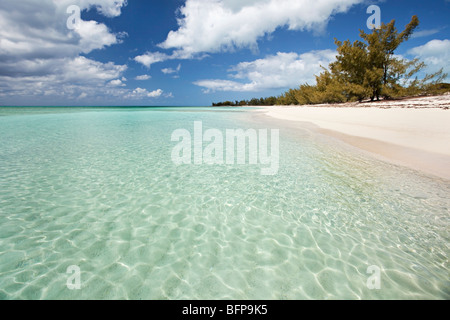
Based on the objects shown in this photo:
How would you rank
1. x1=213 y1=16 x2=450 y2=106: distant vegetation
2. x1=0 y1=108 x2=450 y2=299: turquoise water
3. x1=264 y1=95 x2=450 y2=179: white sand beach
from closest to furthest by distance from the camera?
x1=0 y1=108 x2=450 y2=299: turquoise water < x1=264 y1=95 x2=450 y2=179: white sand beach < x1=213 y1=16 x2=450 y2=106: distant vegetation

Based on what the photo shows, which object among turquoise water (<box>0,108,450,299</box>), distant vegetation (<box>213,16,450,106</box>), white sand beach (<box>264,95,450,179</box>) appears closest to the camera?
turquoise water (<box>0,108,450,299</box>)

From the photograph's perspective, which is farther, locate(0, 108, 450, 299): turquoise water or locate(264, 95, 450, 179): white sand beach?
locate(264, 95, 450, 179): white sand beach

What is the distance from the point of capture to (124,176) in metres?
6.16

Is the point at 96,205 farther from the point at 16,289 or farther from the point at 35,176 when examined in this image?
the point at 35,176

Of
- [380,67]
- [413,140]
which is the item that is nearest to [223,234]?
[413,140]

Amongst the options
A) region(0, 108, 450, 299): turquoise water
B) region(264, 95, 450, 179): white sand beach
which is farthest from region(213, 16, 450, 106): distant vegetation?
region(0, 108, 450, 299): turquoise water

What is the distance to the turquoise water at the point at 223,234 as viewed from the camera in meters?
2.58

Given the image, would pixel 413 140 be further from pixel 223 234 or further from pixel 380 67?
pixel 380 67

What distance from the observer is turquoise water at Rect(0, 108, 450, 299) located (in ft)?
8.47

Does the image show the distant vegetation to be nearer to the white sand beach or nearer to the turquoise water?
the white sand beach

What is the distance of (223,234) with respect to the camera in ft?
11.9

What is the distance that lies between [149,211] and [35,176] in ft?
14.6

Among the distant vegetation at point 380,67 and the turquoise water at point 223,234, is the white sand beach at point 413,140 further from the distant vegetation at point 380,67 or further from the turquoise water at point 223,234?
the distant vegetation at point 380,67
